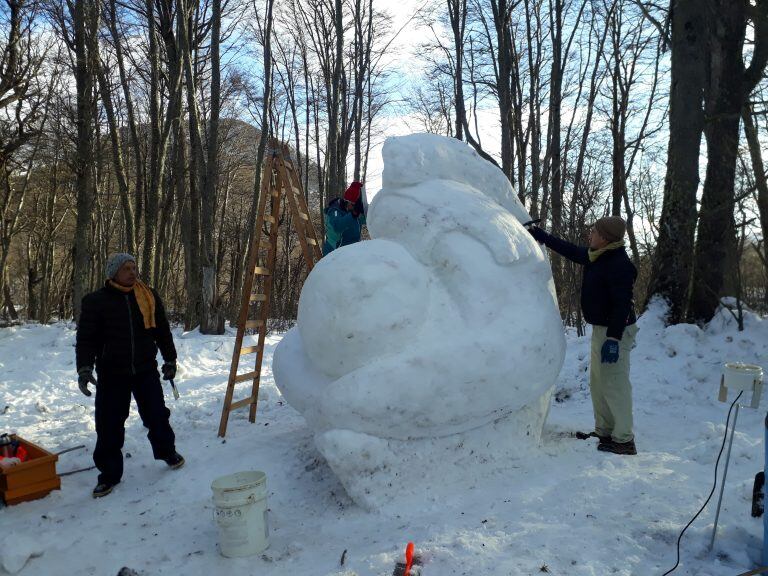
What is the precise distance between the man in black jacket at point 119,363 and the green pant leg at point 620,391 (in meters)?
3.14

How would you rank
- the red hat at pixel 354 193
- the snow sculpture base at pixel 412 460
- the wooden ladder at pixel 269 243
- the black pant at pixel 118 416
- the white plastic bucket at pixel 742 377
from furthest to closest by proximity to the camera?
the wooden ladder at pixel 269 243, the red hat at pixel 354 193, the black pant at pixel 118 416, the snow sculpture base at pixel 412 460, the white plastic bucket at pixel 742 377

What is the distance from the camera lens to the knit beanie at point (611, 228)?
12.0ft

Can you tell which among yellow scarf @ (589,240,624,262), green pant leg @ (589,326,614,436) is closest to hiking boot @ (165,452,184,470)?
green pant leg @ (589,326,614,436)

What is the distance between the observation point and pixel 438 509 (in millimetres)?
2809

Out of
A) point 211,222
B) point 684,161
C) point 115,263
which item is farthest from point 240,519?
point 211,222

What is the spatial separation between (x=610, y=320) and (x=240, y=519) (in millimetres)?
2685

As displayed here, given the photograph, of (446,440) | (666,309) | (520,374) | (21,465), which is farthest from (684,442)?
(21,465)

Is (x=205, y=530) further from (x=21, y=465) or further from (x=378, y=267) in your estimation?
(x=378, y=267)

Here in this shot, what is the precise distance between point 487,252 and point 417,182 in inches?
28.2

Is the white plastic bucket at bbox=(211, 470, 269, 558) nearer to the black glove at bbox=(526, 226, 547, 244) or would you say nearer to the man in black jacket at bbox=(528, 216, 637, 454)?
the man in black jacket at bbox=(528, 216, 637, 454)

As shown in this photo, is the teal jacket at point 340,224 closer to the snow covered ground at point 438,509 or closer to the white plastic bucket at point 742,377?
the snow covered ground at point 438,509

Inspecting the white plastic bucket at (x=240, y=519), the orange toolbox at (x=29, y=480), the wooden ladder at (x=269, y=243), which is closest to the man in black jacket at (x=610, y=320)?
the wooden ladder at (x=269, y=243)

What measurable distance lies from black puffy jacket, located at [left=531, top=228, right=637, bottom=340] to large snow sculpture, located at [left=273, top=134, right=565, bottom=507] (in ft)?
1.52

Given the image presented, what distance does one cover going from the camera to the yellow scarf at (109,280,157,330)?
12.1 ft
